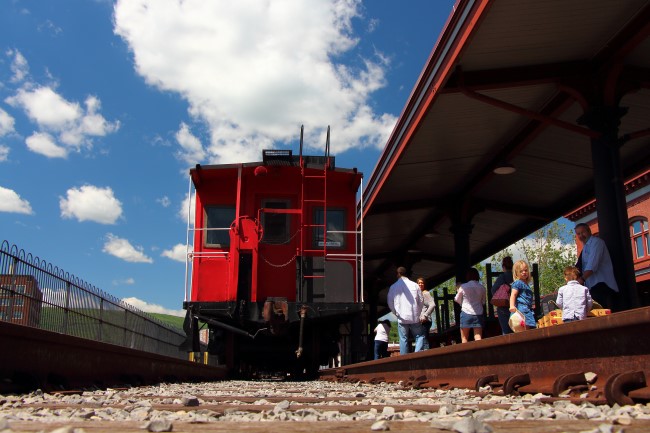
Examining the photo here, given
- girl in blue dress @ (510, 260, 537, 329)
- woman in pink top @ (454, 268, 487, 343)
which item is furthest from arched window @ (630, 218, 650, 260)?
girl in blue dress @ (510, 260, 537, 329)

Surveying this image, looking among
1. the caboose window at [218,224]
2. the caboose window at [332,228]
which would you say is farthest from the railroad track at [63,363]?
the caboose window at [332,228]

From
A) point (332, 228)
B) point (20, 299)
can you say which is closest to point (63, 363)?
point (20, 299)

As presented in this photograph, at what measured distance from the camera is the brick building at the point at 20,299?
7.02 meters

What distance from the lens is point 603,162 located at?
748 centimetres

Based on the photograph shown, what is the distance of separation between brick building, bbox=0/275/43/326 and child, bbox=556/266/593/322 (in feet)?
20.4

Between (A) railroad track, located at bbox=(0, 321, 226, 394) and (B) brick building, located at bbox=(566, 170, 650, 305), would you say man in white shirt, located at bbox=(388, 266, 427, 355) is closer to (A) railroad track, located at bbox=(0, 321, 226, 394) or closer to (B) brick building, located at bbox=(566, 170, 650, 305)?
(A) railroad track, located at bbox=(0, 321, 226, 394)

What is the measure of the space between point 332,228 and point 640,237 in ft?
83.2

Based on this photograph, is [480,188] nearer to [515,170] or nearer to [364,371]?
[515,170]

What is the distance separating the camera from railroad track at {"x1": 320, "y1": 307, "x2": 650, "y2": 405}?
288cm

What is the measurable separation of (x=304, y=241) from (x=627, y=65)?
551 centimetres

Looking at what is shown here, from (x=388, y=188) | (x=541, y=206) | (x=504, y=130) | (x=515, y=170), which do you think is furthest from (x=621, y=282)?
(x=541, y=206)

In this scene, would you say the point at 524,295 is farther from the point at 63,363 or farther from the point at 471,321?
the point at 63,363

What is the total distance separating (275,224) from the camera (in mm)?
10570

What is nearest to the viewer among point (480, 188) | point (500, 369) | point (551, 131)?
point (500, 369)
